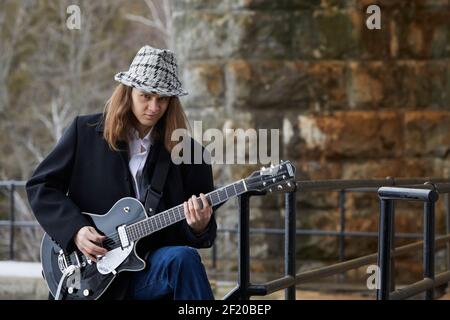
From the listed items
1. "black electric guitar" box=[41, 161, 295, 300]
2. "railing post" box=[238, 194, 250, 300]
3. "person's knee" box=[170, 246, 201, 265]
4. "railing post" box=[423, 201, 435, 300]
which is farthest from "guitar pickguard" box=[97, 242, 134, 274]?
"railing post" box=[423, 201, 435, 300]

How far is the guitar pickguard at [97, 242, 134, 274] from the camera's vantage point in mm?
4773

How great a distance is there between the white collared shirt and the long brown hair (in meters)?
0.04

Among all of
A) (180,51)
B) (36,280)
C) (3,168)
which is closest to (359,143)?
(180,51)

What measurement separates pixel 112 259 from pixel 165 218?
29cm

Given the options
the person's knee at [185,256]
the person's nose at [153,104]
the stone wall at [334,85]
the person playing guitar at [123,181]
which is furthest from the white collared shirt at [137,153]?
the stone wall at [334,85]

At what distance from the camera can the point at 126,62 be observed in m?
24.1

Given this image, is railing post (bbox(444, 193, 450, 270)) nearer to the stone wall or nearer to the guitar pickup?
the stone wall

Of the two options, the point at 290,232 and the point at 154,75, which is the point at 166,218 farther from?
the point at 290,232

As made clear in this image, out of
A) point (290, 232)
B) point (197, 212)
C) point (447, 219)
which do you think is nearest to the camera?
point (197, 212)

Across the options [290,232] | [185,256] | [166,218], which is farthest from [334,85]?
[185,256]

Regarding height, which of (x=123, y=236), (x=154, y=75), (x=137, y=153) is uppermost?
(x=154, y=75)

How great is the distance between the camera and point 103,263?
191 inches

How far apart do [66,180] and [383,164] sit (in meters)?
4.70

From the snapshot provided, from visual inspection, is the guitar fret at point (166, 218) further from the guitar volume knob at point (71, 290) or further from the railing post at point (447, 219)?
the railing post at point (447, 219)
